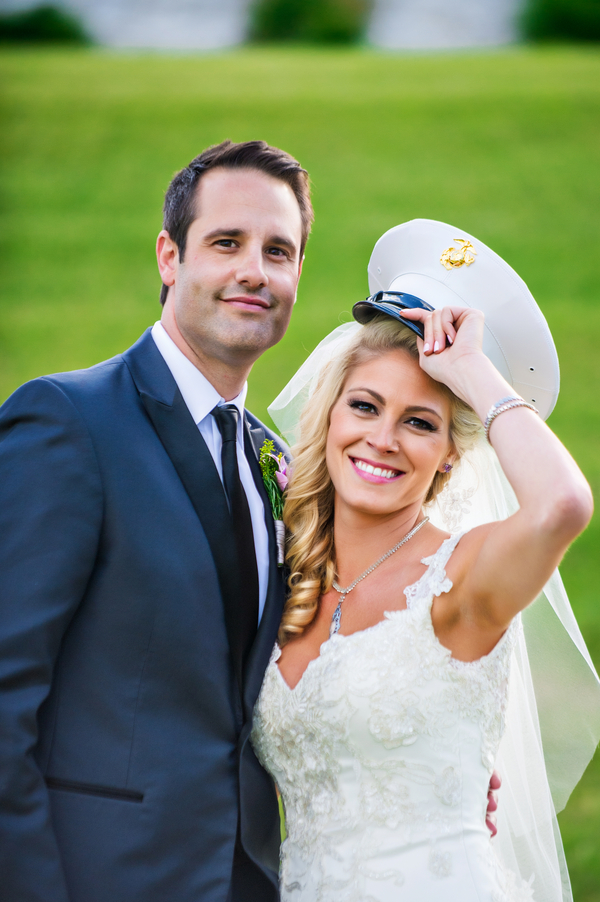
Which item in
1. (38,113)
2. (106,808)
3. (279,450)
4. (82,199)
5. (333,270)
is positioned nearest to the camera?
(106,808)

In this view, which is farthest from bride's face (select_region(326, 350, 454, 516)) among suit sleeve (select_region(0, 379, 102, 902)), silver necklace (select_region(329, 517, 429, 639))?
suit sleeve (select_region(0, 379, 102, 902))

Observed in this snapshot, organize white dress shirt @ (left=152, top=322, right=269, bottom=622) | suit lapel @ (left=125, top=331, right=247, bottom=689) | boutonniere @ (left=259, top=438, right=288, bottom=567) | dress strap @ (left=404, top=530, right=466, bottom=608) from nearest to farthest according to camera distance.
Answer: suit lapel @ (left=125, top=331, right=247, bottom=689) < dress strap @ (left=404, top=530, right=466, bottom=608) < white dress shirt @ (left=152, top=322, right=269, bottom=622) < boutonniere @ (left=259, top=438, right=288, bottom=567)

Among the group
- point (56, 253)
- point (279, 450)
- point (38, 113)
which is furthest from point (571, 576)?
point (38, 113)

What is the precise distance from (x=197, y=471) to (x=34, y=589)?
0.59 meters

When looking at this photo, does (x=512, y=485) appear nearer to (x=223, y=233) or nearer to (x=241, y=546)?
(x=241, y=546)

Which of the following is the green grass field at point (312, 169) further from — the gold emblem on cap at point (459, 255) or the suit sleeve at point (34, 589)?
the suit sleeve at point (34, 589)

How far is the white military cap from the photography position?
279 cm

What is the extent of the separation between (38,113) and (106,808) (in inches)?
1296

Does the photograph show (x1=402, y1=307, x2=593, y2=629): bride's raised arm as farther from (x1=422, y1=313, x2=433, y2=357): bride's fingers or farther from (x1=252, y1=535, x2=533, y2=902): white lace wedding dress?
(x1=252, y1=535, x2=533, y2=902): white lace wedding dress

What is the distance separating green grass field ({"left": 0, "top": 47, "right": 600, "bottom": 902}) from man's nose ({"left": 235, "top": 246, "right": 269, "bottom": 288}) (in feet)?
45.7

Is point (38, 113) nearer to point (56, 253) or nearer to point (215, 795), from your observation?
point (56, 253)

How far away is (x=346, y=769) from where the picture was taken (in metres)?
2.74

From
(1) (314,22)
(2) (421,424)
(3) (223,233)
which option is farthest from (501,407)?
(1) (314,22)

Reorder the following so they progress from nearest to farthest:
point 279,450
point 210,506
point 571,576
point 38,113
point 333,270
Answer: point 210,506 → point 279,450 → point 571,576 → point 333,270 → point 38,113
